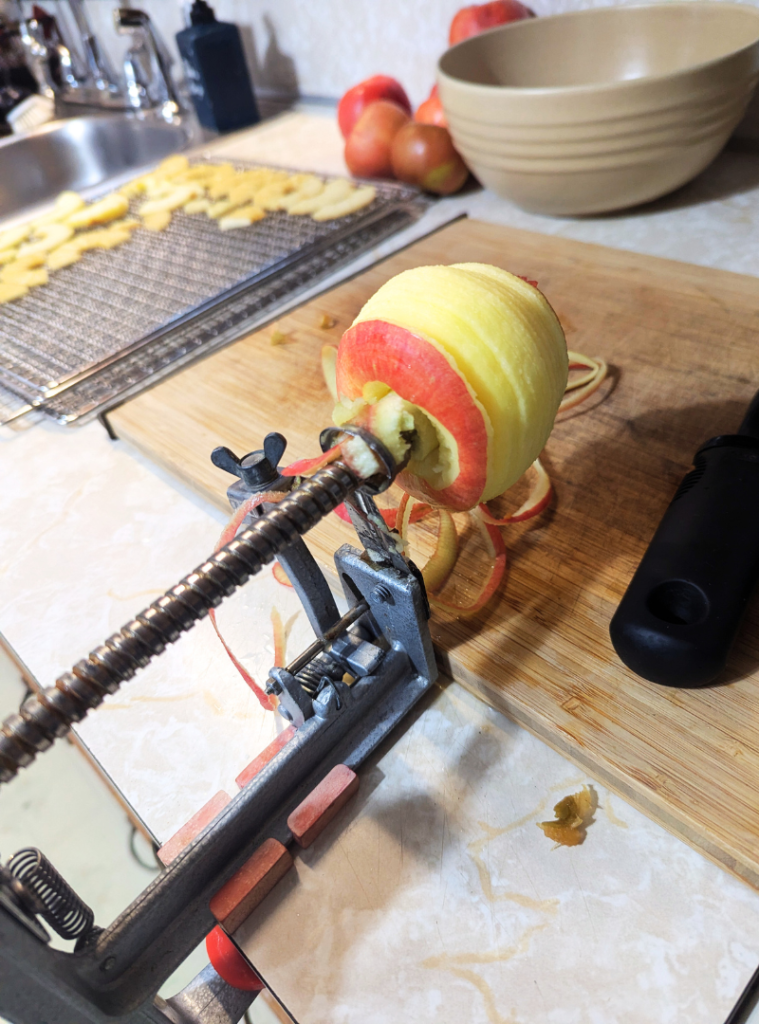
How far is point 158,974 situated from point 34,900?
12 cm

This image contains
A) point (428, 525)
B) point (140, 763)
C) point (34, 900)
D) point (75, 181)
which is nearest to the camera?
point (34, 900)

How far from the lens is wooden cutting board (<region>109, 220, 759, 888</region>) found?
0.52 metres

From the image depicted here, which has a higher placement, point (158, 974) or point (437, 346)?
point (437, 346)

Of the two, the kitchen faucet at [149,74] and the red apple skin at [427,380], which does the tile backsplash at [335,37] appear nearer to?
the kitchen faucet at [149,74]

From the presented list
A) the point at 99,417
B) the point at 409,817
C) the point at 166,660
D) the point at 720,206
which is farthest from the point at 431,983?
the point at 720,206

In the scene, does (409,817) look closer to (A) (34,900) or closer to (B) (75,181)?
(A) (34,900)

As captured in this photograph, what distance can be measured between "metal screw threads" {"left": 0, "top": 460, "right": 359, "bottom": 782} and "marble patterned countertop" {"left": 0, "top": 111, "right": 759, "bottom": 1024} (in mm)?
264

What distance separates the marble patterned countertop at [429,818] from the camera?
1.50ft

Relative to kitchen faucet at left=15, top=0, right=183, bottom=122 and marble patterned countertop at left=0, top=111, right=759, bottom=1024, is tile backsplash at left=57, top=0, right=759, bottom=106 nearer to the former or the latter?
kitchen faucet at left=15, top=0, right=183, bottom=122

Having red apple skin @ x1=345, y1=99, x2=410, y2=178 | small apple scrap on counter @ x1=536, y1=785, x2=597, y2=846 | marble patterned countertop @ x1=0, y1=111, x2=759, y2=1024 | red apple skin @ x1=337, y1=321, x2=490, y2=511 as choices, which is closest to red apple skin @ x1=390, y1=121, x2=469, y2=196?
red apple skin @ x1=345, y1=99, x2=410, y2=178

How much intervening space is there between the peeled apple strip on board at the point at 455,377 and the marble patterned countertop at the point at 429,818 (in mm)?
223

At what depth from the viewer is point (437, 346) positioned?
1.66ft

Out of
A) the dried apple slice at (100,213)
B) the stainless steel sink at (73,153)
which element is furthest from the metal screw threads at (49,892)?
the stainless steel sink at (73,153)

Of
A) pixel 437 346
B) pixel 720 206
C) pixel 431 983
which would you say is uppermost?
pixel 437 346
